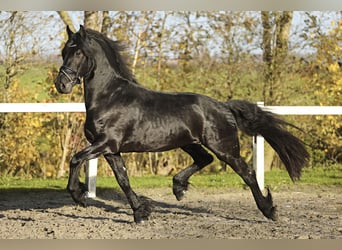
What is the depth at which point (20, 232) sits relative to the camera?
5.54 m

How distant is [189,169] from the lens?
6.50m

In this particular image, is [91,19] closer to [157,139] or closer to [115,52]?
[115,52]

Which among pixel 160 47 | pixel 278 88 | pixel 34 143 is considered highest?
pixel 160 47

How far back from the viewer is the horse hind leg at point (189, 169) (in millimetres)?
6445

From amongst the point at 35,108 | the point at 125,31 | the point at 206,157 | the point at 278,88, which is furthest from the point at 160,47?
the point at 206,157

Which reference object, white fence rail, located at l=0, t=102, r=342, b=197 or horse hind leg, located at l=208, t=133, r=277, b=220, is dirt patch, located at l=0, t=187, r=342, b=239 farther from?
white fence rail, located at l=0, t=102, r=342, b=197

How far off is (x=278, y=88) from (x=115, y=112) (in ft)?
20.4

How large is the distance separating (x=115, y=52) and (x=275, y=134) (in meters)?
1.95

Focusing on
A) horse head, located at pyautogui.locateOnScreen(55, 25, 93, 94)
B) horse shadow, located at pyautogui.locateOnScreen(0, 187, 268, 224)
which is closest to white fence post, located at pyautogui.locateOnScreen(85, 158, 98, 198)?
horse shadow, located at pyautogui.locateOnScreen(0, 187, 268, 224)

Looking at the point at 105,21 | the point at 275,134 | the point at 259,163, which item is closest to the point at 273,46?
the point at 105,21

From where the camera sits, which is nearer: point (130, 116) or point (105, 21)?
point (130, 116)

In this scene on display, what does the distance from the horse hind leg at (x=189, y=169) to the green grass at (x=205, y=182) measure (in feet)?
9.18

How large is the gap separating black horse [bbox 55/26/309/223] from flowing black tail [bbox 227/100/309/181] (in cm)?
15

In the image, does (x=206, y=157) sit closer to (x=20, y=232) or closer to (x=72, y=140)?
(x=20, y=232)
